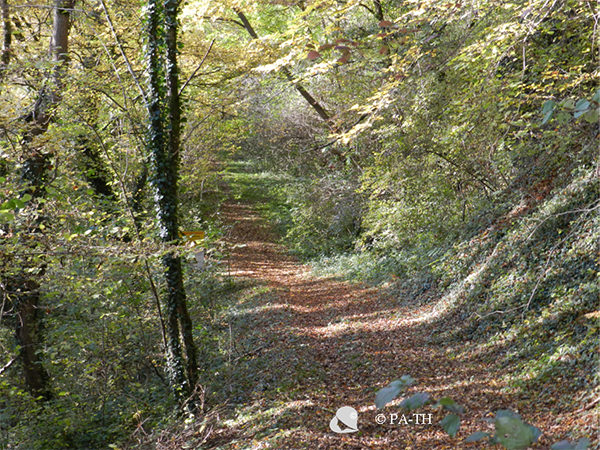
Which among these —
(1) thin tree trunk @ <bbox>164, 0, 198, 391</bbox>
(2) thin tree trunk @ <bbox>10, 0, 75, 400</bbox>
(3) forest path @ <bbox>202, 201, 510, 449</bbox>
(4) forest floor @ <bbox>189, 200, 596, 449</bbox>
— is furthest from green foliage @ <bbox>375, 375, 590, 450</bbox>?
(2) thin tree trunk @ <bbox>10, 0, 75, 400</bbox>

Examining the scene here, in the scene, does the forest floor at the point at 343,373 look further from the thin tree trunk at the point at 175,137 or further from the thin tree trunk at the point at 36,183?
the thin tree trunk at the point at 36,183

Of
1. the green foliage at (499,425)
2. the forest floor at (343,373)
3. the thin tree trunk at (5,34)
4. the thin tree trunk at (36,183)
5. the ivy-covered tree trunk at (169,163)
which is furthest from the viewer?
the thin tree trunk at (5,34)

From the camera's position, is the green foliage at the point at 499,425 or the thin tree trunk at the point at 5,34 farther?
the thin tree trunk at the point at 5,34

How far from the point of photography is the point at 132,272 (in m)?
7.34

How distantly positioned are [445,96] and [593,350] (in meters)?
6.36

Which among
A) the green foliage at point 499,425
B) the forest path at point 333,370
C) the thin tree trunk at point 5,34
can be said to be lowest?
the forest path at point 333,370

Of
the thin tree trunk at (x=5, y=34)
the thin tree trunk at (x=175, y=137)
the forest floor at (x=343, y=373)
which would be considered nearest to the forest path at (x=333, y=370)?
the forest floor at (x=343, y=373)

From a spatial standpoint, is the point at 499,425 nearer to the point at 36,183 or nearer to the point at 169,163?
the point at 169,163

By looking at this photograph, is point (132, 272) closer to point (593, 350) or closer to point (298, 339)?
point (298, 339)

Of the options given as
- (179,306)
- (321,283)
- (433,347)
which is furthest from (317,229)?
(179,306)

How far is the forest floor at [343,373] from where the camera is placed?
4.79 meters

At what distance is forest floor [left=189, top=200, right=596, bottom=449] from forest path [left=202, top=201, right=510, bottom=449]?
0.01 meters

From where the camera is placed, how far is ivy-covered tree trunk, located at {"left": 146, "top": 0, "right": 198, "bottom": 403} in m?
5.93

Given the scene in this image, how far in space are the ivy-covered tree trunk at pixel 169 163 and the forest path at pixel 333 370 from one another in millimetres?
848
